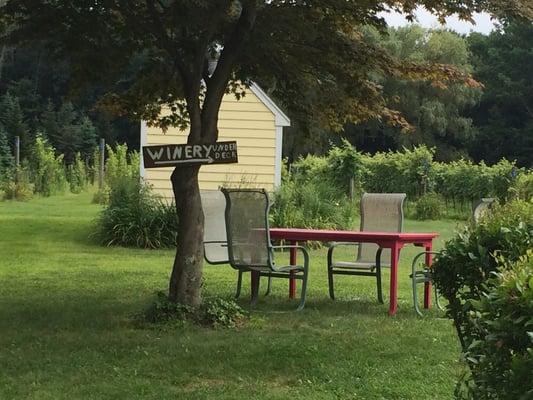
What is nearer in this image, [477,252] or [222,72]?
[477,252]

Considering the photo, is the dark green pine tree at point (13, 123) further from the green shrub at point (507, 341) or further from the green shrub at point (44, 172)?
the green shrub at point (507, 341)

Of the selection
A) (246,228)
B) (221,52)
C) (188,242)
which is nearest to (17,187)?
(246,228)

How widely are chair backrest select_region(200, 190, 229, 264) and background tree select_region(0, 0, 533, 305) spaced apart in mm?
1628

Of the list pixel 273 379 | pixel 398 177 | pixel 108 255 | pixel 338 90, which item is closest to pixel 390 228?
pixel 338 90

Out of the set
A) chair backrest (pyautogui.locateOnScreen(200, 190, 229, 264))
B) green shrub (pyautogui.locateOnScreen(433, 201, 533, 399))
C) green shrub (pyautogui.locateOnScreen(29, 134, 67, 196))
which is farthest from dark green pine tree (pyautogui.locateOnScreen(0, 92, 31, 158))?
green shrub (pyautogui.locateOnScreen(433, 201, 533, 399))

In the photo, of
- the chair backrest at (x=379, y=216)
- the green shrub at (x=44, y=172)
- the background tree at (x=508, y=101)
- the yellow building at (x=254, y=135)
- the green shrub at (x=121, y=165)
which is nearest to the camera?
the chair backrest at (x=379, y=216)

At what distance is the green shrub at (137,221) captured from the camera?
13.4m

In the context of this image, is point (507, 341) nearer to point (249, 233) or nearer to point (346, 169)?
point (249, 233)

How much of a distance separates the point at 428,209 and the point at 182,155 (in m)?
19.4

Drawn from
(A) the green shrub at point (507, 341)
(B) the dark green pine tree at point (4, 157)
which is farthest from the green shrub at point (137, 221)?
(A) the green shrub at point (507, 341)

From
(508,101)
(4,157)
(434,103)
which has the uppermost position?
(508,101)

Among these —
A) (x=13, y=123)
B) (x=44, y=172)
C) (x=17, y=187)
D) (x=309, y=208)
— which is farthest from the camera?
(x=13, y=123)

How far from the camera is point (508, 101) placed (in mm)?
52406

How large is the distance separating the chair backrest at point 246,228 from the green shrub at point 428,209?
18.1 metres
